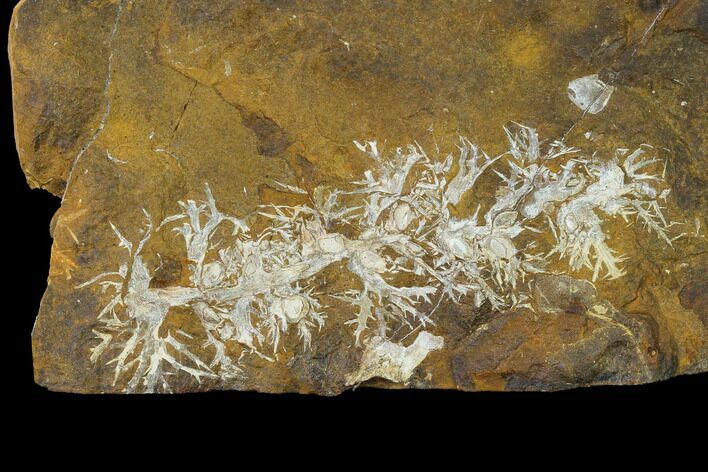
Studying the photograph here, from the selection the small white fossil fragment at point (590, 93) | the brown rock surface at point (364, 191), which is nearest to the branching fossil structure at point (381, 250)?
the brown rock surface at point (364, 191)

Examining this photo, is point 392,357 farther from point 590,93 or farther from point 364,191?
point 590,93

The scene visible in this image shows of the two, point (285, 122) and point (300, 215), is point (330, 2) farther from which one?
point (300, 215)

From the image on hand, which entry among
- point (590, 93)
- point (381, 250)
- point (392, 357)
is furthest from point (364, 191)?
point (590, 93)

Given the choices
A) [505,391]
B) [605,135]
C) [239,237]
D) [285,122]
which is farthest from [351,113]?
[505,391]

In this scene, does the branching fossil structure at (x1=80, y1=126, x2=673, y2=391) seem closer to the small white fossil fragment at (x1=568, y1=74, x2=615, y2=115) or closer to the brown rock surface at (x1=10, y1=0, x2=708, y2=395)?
the brown rock surface at (x1=10, y1=0, x2=708, y2=395)

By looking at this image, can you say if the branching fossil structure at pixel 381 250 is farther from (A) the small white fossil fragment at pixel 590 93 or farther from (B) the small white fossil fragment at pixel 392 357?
(A) the small white fossil fragment at pixel 590 93
